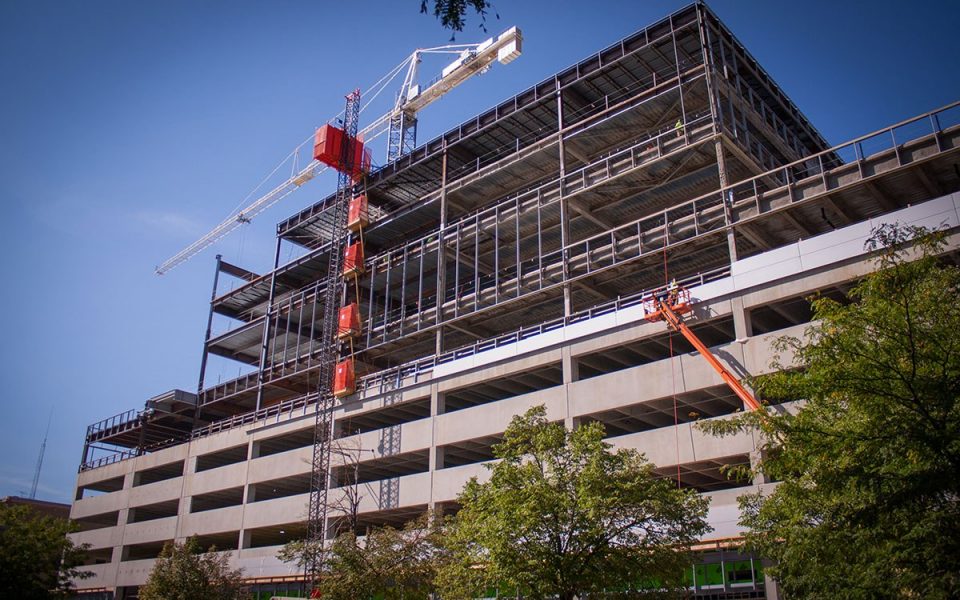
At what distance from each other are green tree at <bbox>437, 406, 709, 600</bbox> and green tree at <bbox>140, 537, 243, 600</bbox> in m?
26.1

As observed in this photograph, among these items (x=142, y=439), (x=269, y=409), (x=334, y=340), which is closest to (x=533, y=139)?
(x=334, y=340)

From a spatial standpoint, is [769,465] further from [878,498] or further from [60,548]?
[60,548]

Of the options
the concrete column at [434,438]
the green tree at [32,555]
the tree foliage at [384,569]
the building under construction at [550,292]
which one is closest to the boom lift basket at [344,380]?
the building under construction at [550,292]

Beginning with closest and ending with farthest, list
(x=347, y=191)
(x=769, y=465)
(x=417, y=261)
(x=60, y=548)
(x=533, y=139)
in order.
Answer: (x=769, y=465)
(x=60, y=548)
(x=533, y=139)
(x=417, y=261)
(x=347, y=191)

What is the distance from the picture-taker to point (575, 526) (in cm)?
2411

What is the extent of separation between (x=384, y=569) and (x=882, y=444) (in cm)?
2444

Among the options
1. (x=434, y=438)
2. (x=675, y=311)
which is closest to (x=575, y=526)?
(x=675, y=311)

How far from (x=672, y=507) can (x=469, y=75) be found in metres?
61.2

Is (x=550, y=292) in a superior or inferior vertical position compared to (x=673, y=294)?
superior

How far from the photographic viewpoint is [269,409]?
6444cm

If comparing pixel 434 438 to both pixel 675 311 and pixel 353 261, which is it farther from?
pixel 353 261

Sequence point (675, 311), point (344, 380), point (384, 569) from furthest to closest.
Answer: point (344, 380) < point (675, 311) < point (384, 569)

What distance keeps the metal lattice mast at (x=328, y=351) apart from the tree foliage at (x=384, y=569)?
652 cm

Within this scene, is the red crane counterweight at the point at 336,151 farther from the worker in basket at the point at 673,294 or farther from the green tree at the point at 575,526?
the green tree at the point at 575,526
